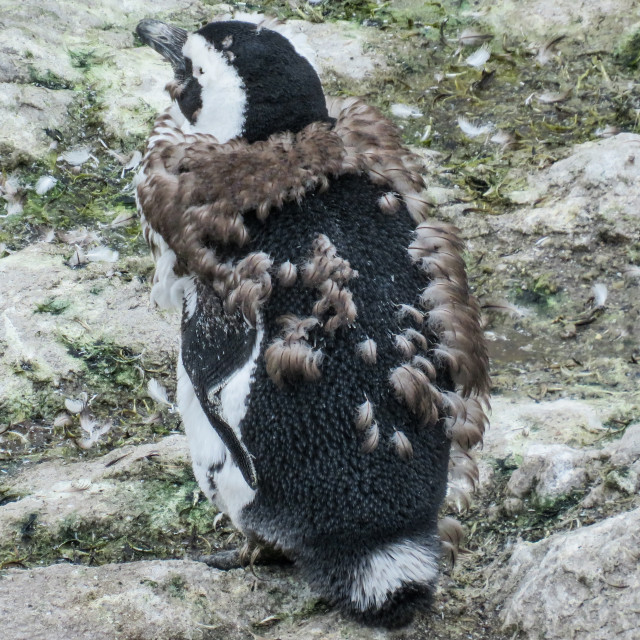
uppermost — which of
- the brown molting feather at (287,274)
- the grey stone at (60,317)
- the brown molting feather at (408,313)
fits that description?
the brown molting feather at (287,274)

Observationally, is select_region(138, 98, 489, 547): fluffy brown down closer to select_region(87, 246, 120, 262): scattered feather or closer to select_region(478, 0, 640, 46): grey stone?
select_region(87, 246, 120, 262): scattered feather

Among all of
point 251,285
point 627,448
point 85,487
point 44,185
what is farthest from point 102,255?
point 627,448

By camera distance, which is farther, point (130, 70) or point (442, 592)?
point (130, 70)

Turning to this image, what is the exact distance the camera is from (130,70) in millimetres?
4996

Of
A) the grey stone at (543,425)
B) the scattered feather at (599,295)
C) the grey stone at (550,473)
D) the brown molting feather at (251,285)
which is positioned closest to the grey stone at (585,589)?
the grey stone at (550,473)

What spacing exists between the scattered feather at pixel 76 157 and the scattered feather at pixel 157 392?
1.53 m

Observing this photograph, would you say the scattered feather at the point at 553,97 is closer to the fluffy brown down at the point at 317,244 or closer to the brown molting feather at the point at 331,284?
the fluffy brown down at the point at 317,244

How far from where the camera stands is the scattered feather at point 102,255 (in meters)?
4.12

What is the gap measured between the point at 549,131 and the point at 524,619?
3.13 meters

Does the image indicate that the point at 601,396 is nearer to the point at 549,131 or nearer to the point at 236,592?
the point at 236,592

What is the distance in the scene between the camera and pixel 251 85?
253 centimetres

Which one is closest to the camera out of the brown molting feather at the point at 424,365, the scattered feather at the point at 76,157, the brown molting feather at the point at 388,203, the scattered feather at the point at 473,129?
the brown molting feather at the point at 424,365

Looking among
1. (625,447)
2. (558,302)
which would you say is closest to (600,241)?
(558,302)

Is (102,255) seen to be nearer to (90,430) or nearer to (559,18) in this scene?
(90,430)
